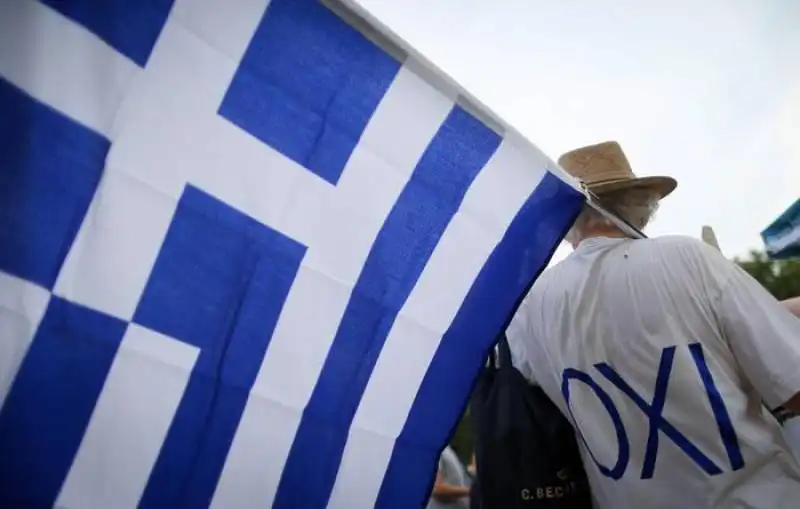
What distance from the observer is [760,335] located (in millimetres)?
1347

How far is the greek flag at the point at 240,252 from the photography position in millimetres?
867

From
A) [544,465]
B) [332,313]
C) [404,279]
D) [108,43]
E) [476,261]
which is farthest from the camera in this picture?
[544,465]

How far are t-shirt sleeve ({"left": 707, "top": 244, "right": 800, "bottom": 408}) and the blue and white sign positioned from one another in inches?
92.4

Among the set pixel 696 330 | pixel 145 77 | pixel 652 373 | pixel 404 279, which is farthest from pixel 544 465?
pixel 145 77

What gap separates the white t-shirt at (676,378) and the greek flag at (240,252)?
0.29 metres

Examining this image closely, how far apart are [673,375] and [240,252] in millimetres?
1042

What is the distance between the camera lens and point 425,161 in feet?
4.30

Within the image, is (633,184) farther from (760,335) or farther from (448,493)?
(448,493)

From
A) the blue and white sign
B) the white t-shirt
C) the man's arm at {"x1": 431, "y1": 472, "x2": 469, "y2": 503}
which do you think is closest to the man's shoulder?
the white t-shirt

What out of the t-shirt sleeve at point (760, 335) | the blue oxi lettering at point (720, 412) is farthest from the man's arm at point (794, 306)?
the blue oxi lettering at point (720, 412)

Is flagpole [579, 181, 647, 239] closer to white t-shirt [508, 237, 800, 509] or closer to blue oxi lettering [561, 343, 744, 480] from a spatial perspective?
white t-shirt [508, 237, 800, 509]

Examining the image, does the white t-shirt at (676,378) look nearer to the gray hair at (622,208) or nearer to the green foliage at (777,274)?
the gray hair at (622,208)

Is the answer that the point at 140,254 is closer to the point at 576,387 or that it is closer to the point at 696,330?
the point at 576,387

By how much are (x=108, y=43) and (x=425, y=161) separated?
0.65 m
